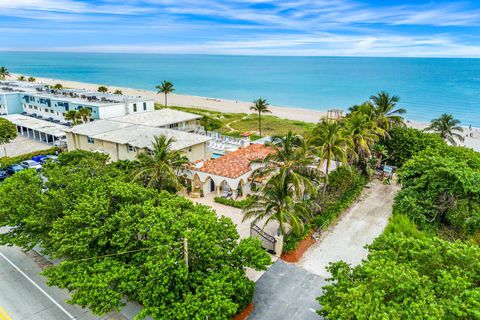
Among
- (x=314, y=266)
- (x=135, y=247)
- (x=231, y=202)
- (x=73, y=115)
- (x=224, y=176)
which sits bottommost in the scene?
(x=314, y=266)

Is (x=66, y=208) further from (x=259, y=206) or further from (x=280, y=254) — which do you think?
(x=280, y=254)

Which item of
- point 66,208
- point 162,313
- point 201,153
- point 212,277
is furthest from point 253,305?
point 201,153

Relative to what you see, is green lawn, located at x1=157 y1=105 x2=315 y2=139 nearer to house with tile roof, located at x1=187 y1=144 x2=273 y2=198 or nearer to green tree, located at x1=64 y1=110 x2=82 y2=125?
green tree, located at x1=64 y1=110 x2=82 y2=125

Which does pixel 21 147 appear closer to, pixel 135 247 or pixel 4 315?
pixel 4 315

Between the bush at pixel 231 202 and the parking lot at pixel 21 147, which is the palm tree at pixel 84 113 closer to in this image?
the parking lot at pixel 21 147

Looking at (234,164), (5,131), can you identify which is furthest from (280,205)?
(5,131)

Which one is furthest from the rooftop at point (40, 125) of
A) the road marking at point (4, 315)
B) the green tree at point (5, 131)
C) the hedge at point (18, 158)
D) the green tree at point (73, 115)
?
the road marking at point (4, 315)
